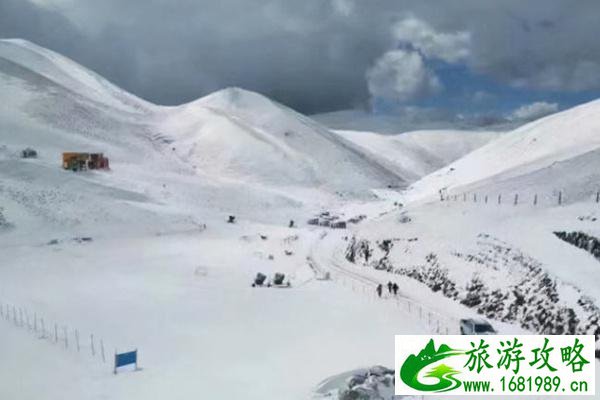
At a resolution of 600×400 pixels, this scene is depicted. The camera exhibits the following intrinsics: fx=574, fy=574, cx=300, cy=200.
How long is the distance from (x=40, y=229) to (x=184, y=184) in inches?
1326

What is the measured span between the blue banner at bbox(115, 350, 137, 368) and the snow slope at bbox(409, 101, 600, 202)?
3173cm

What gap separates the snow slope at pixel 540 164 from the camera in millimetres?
44581

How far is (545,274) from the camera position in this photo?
1161 inches

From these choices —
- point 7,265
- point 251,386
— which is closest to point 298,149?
point 7,265

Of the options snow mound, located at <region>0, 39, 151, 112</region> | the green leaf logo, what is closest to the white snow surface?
the green leaf logo

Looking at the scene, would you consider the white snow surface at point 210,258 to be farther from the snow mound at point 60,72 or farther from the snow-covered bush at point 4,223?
the snow mound at point 60,72

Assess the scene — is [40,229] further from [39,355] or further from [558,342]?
[558,342]

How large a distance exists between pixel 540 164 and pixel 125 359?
48.5 meters

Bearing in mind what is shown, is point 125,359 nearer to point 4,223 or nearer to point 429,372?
point 429,372

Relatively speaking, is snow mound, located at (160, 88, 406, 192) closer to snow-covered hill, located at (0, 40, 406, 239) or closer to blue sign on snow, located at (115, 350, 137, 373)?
snow-covered hill, located at (0, 40, 406, 239)

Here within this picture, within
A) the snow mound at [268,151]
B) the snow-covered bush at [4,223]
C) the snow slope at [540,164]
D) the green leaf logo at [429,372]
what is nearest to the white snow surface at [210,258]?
the snow-covered bush at [4,223]

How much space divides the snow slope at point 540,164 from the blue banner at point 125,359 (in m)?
31.7

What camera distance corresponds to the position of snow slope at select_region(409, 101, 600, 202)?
146 feet

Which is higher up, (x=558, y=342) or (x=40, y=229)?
(x=40, y=229)
